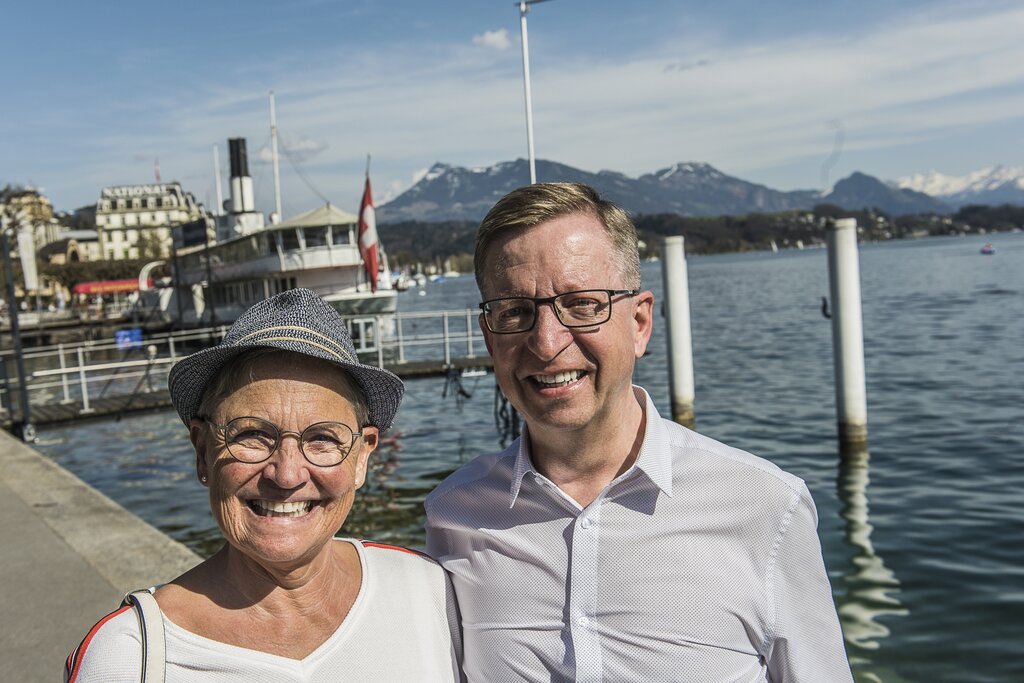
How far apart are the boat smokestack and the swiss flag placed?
2820 cm

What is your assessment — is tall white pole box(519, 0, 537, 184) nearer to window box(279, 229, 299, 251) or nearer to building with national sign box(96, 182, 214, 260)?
window box(279, 229, 299, 251)

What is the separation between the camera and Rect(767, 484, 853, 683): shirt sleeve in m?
2.26

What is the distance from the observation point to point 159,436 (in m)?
17.9

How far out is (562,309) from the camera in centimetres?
231

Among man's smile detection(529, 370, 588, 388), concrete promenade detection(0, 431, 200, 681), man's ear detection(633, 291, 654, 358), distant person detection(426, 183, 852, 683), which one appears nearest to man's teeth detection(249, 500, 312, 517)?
distant person detection(426, 183, 852, 683)

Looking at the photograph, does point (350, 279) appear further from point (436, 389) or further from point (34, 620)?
point (34, 620)

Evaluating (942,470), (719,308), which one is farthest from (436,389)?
(719,308)

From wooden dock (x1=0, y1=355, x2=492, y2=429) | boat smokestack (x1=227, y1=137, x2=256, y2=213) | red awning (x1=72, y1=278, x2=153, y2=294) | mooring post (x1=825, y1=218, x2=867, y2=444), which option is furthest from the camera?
red awning (x1=72, y1=278, x2=153, y2=294)

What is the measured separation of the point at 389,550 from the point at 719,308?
55.9 metres

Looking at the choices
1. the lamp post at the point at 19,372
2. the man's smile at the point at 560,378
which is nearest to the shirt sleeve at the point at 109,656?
the man's smile at the point at 560,378

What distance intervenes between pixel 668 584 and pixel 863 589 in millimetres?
7380

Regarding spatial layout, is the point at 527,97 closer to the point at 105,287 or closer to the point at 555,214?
the point at 555,214

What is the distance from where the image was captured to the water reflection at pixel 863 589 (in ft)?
25.2

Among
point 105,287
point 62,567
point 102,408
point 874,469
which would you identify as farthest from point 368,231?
point 105,287
